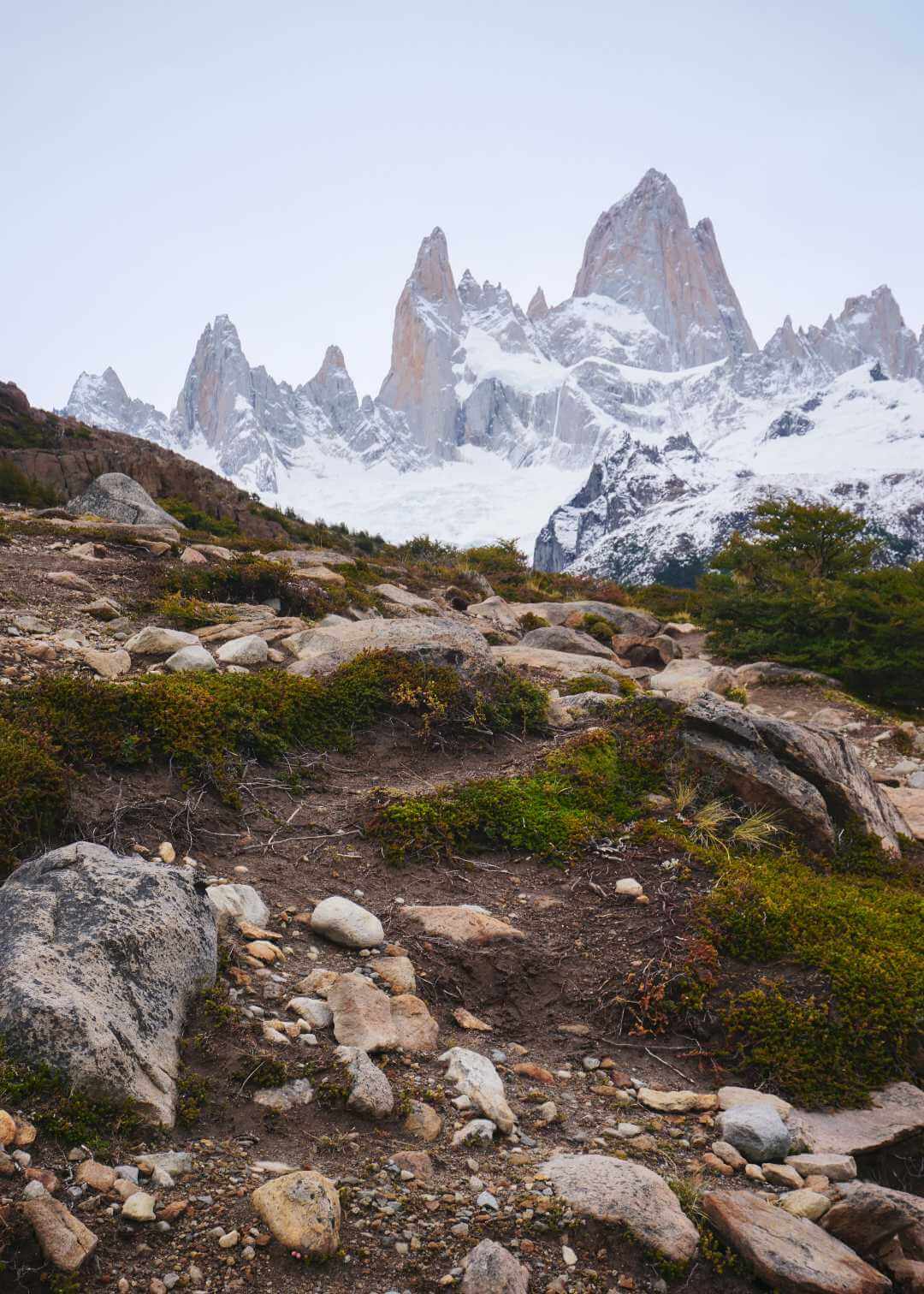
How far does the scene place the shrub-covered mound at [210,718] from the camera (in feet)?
15.0

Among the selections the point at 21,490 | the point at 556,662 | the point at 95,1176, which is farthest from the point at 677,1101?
the point at 21,490

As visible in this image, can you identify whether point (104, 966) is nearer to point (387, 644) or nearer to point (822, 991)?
point (822, 991)

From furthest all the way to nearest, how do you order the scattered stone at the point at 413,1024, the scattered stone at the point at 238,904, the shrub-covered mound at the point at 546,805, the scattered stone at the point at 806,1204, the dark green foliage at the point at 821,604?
1. the dark green foliage at the point at 821,604
2. the shrub-covered mound at the point at 546,805
3. the scattered stone at the point at 238,904
4. the scattered stone at the point at 413,1024
5. the scattered stone at the point at 806,1204

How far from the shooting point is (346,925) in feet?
15.1

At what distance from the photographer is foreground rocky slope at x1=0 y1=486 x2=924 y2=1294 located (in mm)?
2492

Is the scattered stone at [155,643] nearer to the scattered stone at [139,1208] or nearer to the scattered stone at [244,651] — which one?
the scattered stone at [244,651]

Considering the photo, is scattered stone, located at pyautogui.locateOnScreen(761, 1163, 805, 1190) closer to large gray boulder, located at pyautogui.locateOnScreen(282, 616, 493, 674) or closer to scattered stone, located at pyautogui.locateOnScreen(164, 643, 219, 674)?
large gray boulder, located at pyautogui.locateOnScreen(282, 616, 493, 674)

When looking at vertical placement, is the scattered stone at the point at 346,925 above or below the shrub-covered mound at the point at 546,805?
below

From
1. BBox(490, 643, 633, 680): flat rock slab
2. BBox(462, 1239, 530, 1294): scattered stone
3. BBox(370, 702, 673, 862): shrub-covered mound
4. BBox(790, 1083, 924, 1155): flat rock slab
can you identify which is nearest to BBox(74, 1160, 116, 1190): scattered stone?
BBox(462, 1239, 530, 1294): scattered stone

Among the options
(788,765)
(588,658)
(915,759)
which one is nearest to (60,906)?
(788,765)

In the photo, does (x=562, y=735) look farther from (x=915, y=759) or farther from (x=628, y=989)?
(x=915, y=759)

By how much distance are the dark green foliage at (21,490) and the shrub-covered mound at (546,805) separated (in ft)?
61.8

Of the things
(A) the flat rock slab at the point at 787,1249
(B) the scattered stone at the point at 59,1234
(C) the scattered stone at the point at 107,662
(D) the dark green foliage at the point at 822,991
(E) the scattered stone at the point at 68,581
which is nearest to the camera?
(B) the scattered stone at the point at 59,1234

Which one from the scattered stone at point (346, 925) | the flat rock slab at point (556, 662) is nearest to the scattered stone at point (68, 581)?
the flat rock slab at point (556, 662)
